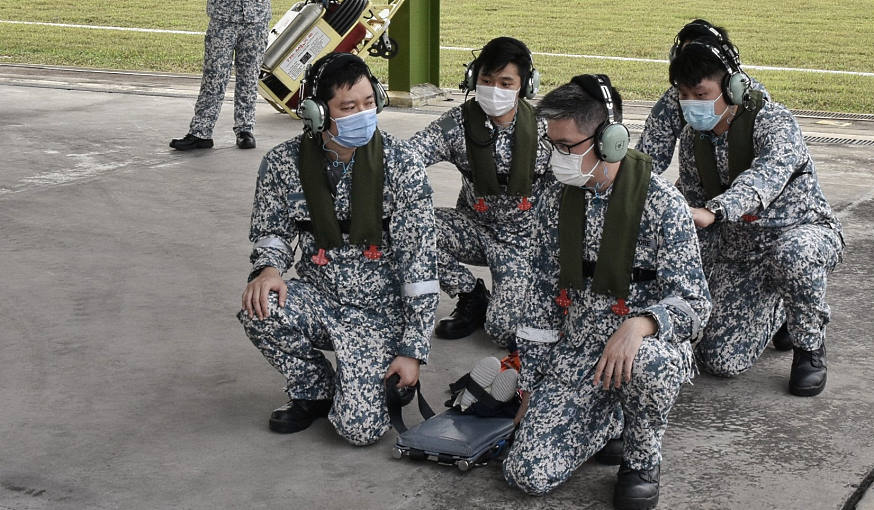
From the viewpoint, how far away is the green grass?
539 inches

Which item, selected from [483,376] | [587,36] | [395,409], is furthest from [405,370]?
[587,36]

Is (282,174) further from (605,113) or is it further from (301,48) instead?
(301,48)

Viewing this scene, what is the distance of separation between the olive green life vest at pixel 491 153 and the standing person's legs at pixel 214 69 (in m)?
4.17

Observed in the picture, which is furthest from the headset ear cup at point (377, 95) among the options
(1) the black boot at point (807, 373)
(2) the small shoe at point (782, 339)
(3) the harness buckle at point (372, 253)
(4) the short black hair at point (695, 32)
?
(2) the small shoe at point (782, 339)

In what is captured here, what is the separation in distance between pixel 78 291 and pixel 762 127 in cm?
335

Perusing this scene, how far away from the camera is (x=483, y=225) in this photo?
5582mm

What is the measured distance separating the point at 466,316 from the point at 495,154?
2.48 ft

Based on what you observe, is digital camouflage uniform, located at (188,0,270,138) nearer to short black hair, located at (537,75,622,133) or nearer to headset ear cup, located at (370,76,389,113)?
headset ear cup, located at (370,76,389,113)

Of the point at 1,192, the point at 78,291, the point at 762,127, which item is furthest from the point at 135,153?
the point at 762,127

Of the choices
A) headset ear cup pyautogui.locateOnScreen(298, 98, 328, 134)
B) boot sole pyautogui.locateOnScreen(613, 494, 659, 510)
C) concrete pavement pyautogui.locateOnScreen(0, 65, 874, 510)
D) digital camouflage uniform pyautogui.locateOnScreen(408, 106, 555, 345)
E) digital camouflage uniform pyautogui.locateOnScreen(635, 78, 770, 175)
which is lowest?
concrete pavement pyautogui.locateOnScreen(0, 65, 874, 510)

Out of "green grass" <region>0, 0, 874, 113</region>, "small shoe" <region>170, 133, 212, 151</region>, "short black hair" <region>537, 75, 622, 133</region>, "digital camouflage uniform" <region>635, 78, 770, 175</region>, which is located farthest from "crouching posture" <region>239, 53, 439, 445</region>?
"green grass" <region>0, 0, 874, 113</region>

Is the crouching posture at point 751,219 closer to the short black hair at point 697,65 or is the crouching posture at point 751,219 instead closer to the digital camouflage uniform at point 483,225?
the short black hair at point 697,65

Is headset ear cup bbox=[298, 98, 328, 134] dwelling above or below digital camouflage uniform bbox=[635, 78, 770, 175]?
above

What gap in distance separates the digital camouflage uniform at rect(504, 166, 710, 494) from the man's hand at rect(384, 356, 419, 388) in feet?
1.39
